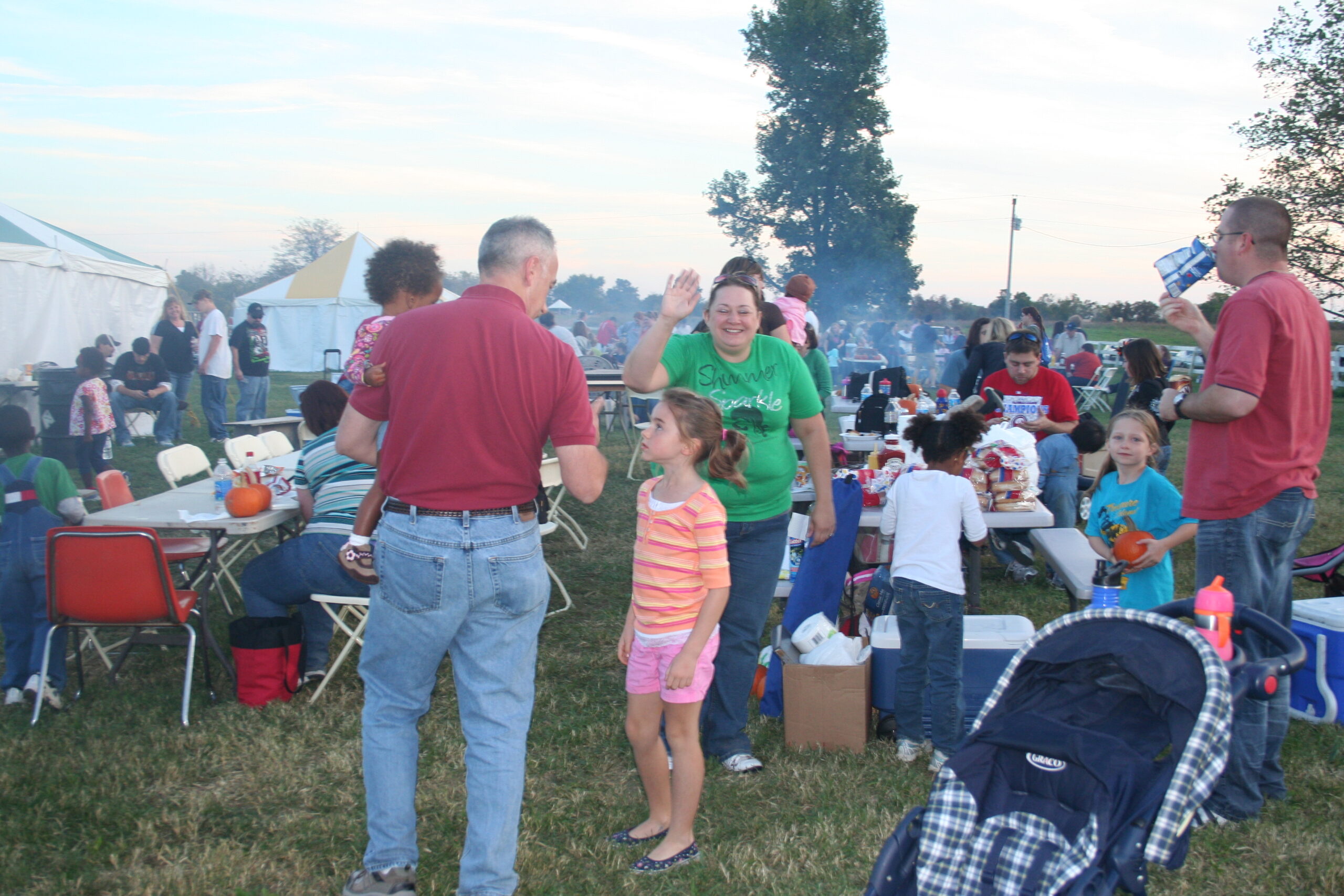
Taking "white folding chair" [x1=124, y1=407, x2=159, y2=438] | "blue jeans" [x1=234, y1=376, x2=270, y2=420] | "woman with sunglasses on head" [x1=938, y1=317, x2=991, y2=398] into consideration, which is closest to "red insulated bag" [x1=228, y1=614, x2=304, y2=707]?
"woman with sunglasses on head" [x1=938, y1=317, x2=991, y2=398]

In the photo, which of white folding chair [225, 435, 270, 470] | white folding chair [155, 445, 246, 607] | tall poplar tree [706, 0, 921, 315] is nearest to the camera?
white folding chair [155, 445, 246, 607]

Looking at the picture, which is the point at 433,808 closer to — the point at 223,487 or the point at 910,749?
Answer: the point at 910,749

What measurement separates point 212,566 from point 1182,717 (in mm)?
4143

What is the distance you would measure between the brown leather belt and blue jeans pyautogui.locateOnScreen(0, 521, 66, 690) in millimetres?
2840

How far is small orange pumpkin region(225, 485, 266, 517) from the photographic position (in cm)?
451

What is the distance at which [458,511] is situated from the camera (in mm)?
2445

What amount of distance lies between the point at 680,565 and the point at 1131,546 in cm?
226

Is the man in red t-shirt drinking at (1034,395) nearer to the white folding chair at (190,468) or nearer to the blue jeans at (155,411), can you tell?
the white folding chair at (190,468)

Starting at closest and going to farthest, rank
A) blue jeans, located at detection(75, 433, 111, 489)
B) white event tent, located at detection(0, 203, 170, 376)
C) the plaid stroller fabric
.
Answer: the plaid stroller fabric < blue jeans, located at detection(75, 433, 111, 489) < white event tent, located at detection(0, 203, 170, 376)

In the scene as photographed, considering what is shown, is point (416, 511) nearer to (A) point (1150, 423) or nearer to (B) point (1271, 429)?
(B) point (1271, 429)

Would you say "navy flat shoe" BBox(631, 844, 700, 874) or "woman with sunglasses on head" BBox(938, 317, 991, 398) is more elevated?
"woman with sunglasses on head" BBox(938, 317, 991, 398)

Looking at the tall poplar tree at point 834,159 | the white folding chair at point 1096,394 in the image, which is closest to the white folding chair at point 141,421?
the white folding chair at point 1096,394

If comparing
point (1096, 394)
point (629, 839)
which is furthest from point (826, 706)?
point (1096, 394)

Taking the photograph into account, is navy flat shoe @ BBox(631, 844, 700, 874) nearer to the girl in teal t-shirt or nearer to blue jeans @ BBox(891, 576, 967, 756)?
blue jeans @ BBox(891, 576, 967, 756)
